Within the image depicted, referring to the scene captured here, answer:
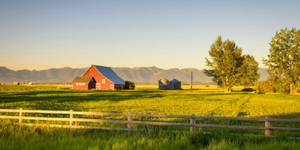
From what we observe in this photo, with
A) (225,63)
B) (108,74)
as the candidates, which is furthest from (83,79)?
(225,63)

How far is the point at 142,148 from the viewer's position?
880 cm

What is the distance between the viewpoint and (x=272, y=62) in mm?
62375

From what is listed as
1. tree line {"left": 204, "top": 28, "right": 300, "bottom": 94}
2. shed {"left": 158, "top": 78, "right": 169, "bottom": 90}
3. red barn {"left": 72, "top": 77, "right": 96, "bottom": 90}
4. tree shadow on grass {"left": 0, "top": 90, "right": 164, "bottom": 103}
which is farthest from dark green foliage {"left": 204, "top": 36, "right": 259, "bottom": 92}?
red barn {"left": 72, "top": 77, "right": 96, "bottom": 90}

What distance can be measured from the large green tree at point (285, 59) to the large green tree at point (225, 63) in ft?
37.4

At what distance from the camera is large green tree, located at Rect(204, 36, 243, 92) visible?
72.6m

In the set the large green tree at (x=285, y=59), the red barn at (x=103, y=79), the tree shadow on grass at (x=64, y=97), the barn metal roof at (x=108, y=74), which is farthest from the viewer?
the barn metal roof at (x=108, y=74)

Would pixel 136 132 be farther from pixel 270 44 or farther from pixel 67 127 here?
pixel 270 44

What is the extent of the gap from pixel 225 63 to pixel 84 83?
47.1 m

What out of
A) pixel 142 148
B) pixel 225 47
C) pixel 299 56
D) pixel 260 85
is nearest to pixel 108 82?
pixel 225 47

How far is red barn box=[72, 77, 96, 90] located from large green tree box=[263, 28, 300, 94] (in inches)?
2136

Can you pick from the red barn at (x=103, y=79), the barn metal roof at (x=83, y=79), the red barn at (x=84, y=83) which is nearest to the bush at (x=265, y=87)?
the red barn at (x=103, y=79)

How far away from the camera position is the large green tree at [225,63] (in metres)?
72.6

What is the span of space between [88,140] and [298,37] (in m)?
66.4

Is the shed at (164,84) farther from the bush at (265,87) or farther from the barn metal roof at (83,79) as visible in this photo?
the bush at (265,87)
